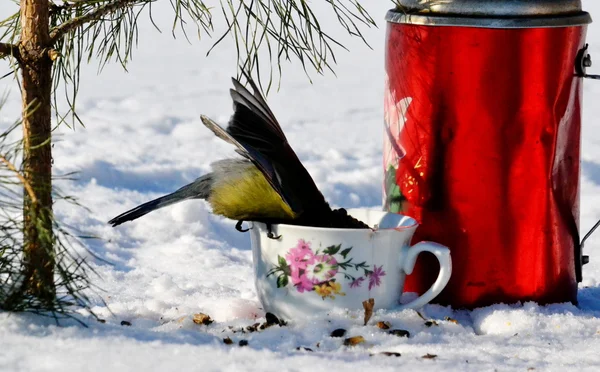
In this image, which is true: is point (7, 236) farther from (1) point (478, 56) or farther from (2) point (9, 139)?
(2) point (9, 139)

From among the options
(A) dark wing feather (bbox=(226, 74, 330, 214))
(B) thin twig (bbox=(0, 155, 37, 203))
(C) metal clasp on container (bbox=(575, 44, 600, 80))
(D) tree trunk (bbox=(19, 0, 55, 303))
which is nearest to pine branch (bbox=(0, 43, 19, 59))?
(D) tree trunk (bbox=(19, 0, 55, 303))

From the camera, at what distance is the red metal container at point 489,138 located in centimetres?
156

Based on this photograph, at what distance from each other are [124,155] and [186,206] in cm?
65

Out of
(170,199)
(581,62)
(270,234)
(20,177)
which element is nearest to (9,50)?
(20,177)

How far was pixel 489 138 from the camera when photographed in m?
1.60

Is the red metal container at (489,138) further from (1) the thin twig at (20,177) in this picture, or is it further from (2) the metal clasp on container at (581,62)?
(1) the thin twig at (20,177)

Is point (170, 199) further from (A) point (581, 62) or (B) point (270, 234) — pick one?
(A) point (581, 62)

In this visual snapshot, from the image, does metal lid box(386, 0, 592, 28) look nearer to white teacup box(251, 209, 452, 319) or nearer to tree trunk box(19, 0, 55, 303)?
white teacup box(251, 209, 452, 319)

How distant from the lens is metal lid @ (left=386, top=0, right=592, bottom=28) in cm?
154

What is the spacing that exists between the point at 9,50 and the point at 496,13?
0.78m

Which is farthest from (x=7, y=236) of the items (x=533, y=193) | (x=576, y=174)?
(x=576, y=174)

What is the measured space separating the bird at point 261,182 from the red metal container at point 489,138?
0.63ft

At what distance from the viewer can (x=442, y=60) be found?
5.21 feet

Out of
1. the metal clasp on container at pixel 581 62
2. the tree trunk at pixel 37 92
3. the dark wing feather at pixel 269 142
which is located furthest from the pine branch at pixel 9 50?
the metal clasp on container at pixel 581 62
